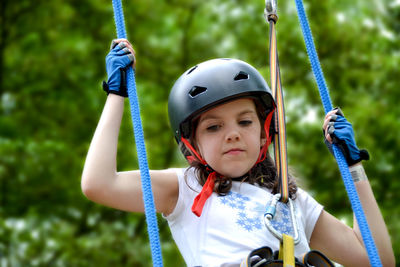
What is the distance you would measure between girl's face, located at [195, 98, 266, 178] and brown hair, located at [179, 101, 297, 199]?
2.1 inches

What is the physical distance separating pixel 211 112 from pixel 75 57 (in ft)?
20.3

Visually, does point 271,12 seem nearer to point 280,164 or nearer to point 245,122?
point 245,122

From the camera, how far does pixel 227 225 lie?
2.43 m

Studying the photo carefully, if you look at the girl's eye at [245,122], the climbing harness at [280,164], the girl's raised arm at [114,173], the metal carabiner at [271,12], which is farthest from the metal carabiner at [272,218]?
the metal carabiner at [271,12]

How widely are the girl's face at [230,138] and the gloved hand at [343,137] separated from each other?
0.34m

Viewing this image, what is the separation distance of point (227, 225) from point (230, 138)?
399 millimetres

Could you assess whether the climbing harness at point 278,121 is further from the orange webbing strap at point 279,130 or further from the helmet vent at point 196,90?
the helmet vent at point 196,90

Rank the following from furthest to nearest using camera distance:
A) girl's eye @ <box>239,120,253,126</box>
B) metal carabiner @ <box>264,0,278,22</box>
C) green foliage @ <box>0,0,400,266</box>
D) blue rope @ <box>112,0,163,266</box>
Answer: green foliage @ <box>0,0,400,266</box> → metal carabiner @ <box>264,0,278,22</box> → girl's eye @ <box>239,120,253,126</box> → blue rope @ <box>112,0,163,266</box>

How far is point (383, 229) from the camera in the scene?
259 cm

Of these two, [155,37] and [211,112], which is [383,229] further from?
[155,37]

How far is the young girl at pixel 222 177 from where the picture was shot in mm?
2389

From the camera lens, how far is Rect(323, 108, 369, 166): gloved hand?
8.48ft

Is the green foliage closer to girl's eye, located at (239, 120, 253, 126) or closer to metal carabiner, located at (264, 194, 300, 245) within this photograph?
girl's eye, located at (239, 120, 253, 126)

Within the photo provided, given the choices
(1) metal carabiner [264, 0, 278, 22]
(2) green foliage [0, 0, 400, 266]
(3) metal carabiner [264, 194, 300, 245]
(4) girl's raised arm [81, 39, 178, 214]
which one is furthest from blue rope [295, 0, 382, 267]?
(2) green foliage [0, 0, 400, 266]
